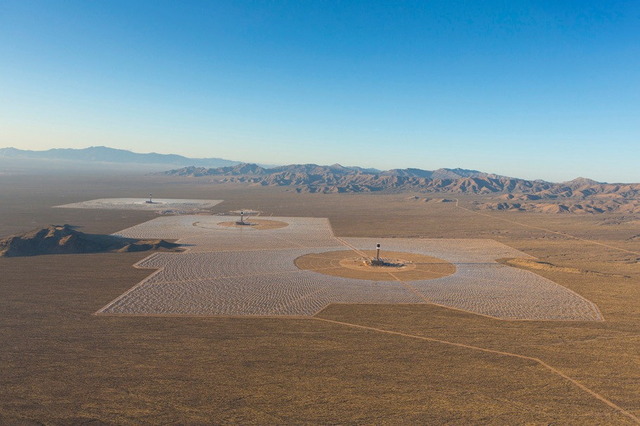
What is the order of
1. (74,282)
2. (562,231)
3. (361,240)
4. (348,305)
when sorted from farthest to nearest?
(562,231) < (361,240) < (74,282) < (348,305)

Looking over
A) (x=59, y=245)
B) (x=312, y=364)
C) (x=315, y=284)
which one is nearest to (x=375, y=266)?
(x=315, y=284)

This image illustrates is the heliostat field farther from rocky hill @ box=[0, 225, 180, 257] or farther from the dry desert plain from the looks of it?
rocky hill @ box=[0, 225, 180, 257]

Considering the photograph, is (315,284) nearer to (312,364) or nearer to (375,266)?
(375,266)

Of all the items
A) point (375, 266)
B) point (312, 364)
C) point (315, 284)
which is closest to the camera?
point (312, 364)

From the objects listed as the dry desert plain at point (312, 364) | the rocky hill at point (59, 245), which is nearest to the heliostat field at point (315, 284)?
the dry desert plain at point (312, 364)

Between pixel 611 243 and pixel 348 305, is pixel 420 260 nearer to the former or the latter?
pixel 348 305

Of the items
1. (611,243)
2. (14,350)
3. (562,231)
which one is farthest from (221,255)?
(562,231)
